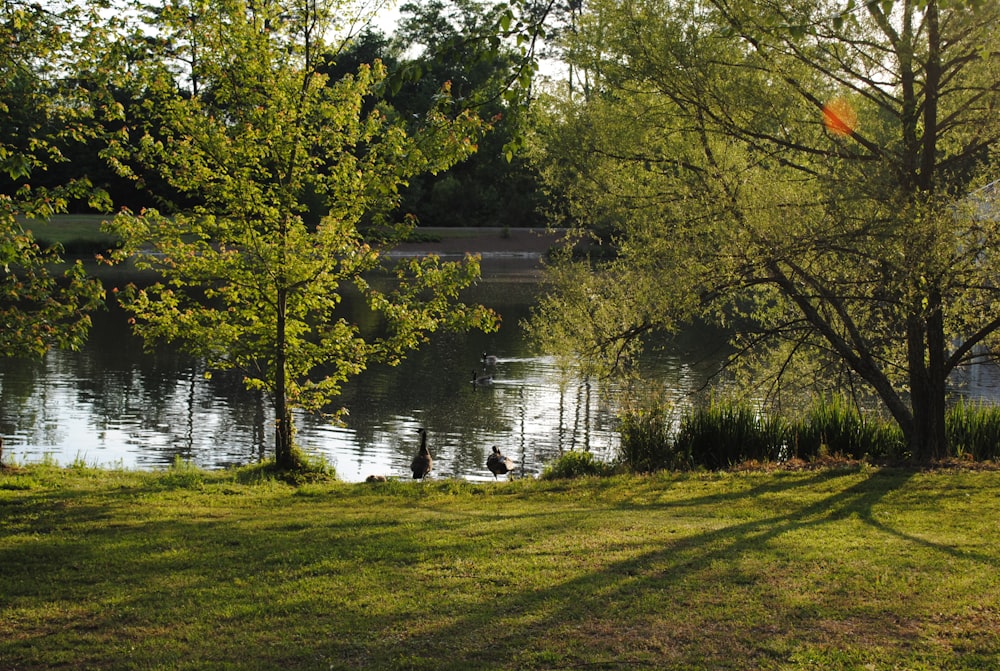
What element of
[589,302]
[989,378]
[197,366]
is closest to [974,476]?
[589,302]

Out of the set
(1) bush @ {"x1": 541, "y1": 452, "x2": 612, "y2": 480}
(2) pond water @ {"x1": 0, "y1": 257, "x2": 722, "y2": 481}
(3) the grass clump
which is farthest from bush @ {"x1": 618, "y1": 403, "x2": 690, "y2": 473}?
(2) pond water @ {"x1": 0, "y1": 257, "x2": 722, "y2": 481}

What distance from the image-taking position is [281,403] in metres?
13.1

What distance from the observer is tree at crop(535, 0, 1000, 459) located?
11.4 metres

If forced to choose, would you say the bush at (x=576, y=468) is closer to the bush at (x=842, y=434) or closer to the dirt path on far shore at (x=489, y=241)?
the bush at (x=842, y=434)

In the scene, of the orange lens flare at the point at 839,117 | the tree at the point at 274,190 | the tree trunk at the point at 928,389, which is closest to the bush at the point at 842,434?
the tree trunk at the point at 928,389

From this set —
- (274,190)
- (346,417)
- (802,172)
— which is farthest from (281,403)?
(802,172)

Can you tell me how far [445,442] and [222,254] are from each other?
771cm

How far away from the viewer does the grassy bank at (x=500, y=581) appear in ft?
18.2

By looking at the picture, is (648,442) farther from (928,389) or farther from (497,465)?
(928,389)

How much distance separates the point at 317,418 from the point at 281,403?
731 cm

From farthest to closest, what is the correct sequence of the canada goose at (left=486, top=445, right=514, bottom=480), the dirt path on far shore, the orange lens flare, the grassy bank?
the dirt path on far shore
the canada goose at (left=486, top=445, right=514, bottom=480)
the orange lens flare
the grassy bank

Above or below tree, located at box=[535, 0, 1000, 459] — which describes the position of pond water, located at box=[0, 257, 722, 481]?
below

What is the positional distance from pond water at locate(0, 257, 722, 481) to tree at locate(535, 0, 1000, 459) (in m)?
3.21

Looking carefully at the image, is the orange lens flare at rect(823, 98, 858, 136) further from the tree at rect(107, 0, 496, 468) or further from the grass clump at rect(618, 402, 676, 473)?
the grass clump at rect(618, 402, 676, 473)
